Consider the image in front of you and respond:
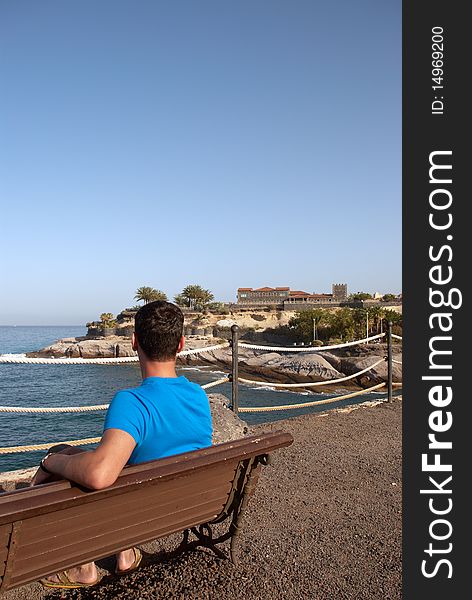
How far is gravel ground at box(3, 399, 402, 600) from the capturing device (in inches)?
116

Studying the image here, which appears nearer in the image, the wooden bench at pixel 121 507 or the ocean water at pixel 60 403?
the wooden bench at pixel 121 507

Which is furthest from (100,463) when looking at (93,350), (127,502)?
(93,350)

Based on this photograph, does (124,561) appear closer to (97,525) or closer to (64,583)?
(64,583)

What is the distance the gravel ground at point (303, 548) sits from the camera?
9.67 feet

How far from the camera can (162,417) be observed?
234 centimetres

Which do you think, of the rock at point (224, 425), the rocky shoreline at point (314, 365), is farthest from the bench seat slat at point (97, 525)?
the rocky shoreline at point (314, 365)

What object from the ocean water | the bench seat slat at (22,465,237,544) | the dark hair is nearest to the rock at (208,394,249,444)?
the bench seat slat at (22,465,237,544)

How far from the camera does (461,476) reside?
3.95 meters

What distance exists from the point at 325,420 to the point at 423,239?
349cm

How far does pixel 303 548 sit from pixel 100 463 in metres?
2.16

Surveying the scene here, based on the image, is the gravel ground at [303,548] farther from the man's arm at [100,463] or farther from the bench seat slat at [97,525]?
the man's arm at [100,463]

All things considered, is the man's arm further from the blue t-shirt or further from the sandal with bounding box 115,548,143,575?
the sandal with bounding box 115,548,143,575

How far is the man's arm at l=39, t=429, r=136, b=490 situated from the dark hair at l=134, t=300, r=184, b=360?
0.46 meters

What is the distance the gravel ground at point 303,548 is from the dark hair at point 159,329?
1.46 metres
